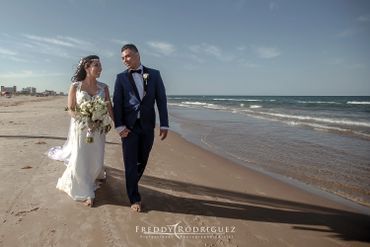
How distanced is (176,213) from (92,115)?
1.84m

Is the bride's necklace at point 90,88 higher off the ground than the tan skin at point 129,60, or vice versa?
the tan skin at point 129,60

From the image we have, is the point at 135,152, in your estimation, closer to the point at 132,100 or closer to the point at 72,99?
the point at 132,100

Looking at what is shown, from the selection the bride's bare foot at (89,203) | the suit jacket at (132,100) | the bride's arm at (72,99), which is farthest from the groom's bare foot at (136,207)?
the bride's arm at (72,99)

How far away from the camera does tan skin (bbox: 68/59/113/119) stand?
465 cm

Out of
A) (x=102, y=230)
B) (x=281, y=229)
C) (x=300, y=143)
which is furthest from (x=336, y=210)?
(x=300, y=143)

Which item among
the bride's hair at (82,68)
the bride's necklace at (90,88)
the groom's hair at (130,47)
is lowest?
the bride's necklace at (90,88)

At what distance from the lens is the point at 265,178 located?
640cm


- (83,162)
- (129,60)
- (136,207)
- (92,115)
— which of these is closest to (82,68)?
(92,115)

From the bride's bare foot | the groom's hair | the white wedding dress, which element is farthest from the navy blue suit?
the white wedding dress

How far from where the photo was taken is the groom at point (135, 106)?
13.8ft

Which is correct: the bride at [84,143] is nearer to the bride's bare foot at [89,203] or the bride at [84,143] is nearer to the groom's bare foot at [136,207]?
the bride's bare foot at [89,203]

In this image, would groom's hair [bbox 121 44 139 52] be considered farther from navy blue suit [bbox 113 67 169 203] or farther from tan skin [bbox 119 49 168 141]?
navy blue suit [bbox 113 67 169 203]

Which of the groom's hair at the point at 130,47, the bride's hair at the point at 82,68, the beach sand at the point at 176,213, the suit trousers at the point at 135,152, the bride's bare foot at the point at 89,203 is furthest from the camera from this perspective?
the bride's hair at the point at 82,68

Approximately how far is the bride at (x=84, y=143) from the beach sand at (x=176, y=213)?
0.19 m
